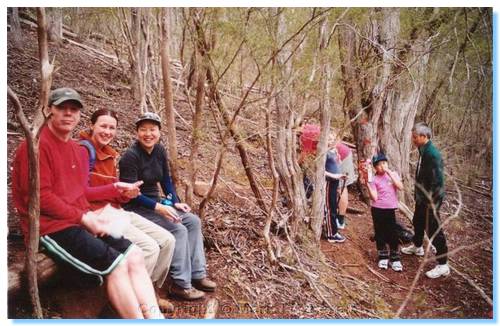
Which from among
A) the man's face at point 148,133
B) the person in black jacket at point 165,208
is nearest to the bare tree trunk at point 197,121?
the person in black jacket at point 165,208

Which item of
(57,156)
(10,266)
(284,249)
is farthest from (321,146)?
(10,266)

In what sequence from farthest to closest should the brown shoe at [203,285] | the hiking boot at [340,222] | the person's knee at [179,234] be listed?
1. the hiking boot at [340,222]
2. the brown shoe at [203,285]
3. the person's knee at [179,234]

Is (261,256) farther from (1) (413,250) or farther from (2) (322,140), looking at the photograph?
(1) (413,250)

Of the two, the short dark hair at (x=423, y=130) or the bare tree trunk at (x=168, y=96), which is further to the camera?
the short dark hair at (x=423, y=130)

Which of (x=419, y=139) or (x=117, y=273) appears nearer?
(x=117, y=273)

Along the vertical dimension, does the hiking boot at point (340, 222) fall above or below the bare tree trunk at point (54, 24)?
below

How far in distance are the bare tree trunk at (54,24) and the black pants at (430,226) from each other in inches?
115

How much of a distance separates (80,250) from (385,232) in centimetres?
235

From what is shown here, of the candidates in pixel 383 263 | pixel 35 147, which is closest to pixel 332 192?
pixel 383 263

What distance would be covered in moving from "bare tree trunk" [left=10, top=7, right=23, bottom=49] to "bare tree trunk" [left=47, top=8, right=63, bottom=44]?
0.67 feet

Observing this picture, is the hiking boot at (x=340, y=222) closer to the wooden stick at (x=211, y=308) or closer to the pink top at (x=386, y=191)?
the pink top at (x=386, y=191)

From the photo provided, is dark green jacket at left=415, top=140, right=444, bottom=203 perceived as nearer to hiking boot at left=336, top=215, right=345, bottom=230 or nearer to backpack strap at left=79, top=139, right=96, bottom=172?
hiking boot at left=336, top=215, right=345, bottom=230

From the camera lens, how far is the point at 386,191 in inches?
132

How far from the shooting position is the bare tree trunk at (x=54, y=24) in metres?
3.06
